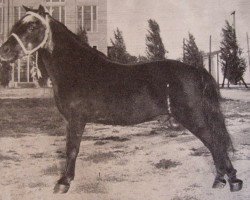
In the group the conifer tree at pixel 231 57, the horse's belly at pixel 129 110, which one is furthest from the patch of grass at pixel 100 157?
the conifer tree at pixel 231 57

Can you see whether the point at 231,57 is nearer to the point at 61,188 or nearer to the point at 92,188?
the point at 92,188

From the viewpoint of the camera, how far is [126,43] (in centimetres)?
171

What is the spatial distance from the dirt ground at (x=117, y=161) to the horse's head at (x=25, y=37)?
1.03 feet

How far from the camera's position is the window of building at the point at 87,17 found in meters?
1.74

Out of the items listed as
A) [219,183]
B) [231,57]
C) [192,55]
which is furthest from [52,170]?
[231,57]

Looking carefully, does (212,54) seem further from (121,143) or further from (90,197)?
(90,197)

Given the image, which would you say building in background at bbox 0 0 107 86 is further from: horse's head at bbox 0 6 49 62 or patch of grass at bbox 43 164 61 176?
patch of grass at bbox 43 164 61 176

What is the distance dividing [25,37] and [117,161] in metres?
0.73

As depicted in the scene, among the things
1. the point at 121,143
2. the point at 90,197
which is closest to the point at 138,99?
the point at 121,143

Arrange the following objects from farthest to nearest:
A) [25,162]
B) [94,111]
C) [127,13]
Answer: [127,13] < [25,162] < [94,111]

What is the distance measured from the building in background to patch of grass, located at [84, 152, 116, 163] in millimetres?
481

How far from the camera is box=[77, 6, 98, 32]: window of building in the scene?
1743 mm

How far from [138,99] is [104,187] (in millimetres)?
433

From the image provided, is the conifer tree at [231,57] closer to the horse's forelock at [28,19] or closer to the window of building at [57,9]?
the window of building at [57,9]
